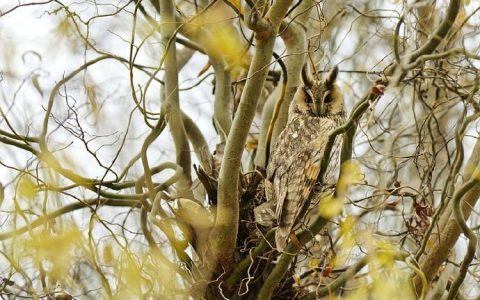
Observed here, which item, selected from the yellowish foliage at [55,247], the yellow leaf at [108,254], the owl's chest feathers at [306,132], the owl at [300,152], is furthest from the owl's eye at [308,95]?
the yellowish foliage at [55,247]

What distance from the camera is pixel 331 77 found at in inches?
163

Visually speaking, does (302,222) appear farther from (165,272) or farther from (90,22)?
(90,22)

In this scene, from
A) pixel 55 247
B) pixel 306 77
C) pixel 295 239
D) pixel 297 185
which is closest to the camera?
pixel 55 247

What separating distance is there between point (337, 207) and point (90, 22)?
1543mm

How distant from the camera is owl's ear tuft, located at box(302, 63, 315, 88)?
4.09 m

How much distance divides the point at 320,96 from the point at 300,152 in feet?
1.52

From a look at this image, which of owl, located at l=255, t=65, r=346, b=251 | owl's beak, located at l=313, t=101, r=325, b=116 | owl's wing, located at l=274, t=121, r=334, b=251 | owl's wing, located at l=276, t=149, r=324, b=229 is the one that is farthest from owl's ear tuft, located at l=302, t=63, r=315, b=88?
owl's wing, located at l=276, t=149, r=324, b=229

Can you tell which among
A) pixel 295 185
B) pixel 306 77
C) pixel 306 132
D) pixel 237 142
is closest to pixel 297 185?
pixel 295 185

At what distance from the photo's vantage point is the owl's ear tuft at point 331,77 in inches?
161

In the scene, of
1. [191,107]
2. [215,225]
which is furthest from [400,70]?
[191,107]

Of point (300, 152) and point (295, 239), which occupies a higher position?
point (300, 152)

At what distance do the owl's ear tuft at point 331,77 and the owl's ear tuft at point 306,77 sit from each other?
0.08 m

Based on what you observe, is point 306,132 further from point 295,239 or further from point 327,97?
point 295,239

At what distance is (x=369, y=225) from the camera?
3.22m
